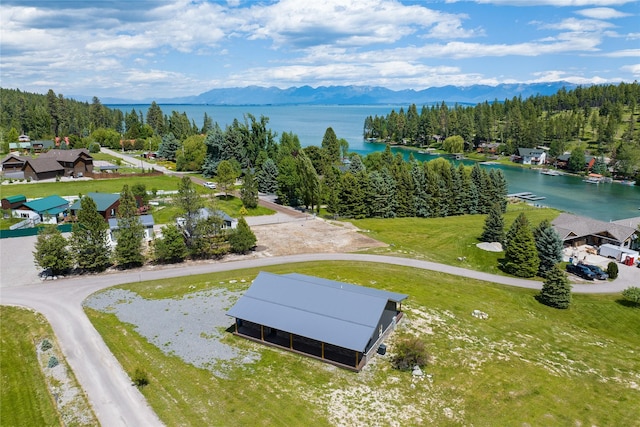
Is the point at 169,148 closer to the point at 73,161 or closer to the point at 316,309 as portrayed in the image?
the point at 73,161

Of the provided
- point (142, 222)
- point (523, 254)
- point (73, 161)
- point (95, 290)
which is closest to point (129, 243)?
point (95, 290)

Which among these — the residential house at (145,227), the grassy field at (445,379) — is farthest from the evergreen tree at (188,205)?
the grassy field at (445,379)

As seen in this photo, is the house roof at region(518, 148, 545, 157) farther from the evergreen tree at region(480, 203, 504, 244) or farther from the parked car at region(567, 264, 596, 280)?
the parked car at region(567, 264, 596, 280)

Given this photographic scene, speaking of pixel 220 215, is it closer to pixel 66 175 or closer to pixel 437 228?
pixel 437 228

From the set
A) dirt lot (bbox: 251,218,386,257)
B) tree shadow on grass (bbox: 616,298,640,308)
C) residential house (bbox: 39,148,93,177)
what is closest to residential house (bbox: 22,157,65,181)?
residential house (bbox: 39,148,93,177)

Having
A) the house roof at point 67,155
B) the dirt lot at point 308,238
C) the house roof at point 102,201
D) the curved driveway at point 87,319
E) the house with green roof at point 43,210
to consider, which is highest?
the house roof at point 67,155

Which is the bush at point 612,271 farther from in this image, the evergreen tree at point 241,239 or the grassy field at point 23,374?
the grassy field at point 23,374
